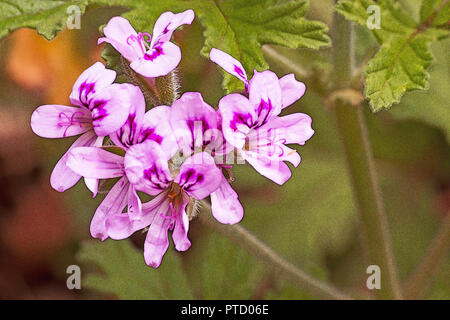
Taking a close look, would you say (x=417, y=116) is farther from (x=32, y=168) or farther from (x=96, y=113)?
(x=32, y=168)

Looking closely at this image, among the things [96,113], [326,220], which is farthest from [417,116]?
[96,113]

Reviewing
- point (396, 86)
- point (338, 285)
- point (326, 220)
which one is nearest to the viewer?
point (396, 86)

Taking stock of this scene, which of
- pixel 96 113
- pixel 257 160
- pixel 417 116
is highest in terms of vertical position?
pixel 96 113

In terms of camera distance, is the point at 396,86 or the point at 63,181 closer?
the point at 63,181

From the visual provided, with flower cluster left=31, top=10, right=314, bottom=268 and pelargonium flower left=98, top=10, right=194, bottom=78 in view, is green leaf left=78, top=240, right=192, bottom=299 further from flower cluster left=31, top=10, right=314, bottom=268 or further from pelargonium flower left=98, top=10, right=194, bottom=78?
pelargonium flower left=98, top=10, right=194, bottom=78

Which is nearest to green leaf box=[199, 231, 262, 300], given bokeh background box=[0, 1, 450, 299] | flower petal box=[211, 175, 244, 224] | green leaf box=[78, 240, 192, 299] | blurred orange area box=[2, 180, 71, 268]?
bokeh background box=[0, 1, 450, 299]
